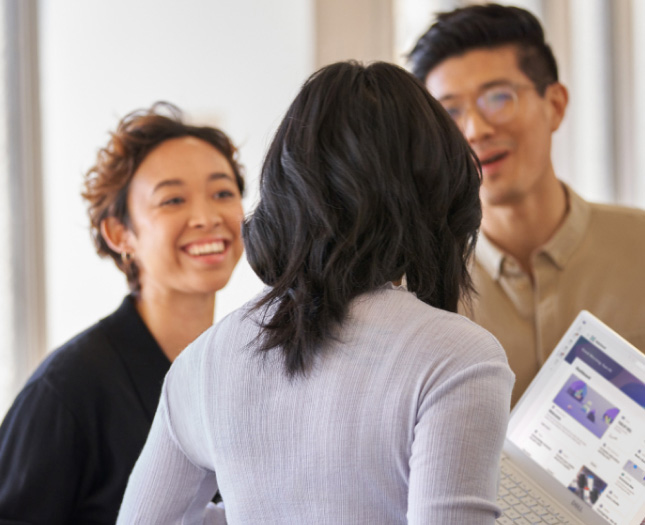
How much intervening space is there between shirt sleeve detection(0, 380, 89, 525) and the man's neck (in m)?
1.02

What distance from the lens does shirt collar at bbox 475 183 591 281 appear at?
168cm

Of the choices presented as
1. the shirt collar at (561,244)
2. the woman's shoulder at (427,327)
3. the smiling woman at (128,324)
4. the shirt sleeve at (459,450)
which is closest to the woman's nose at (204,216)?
the smiling woman at (128,324)

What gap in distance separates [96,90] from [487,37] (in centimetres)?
127

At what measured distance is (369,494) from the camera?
0.79 m

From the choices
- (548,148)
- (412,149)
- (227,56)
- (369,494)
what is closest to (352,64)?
(412,149)

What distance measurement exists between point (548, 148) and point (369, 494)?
1.25 metres

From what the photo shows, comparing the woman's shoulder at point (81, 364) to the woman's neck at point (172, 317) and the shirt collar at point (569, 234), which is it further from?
the shirt collar at point (569, 234)

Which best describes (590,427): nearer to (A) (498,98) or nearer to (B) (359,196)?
(B) (359,196)

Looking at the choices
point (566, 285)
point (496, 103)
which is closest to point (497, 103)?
point (496, 103)

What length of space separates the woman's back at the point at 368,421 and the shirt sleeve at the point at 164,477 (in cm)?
7

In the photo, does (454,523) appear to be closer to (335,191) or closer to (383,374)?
(383,374)

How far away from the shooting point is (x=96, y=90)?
241 cm

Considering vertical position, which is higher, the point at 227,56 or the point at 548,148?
the point at 227,56

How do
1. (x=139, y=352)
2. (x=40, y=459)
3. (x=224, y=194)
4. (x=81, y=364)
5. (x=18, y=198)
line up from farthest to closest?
(x=18, y=198) < (x=224, y=194) < (x=139, y=352) < (x=81, y=364) < (x=40, y=459)
